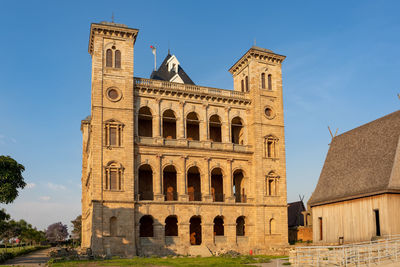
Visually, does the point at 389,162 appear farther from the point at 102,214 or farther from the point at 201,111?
the point at 102,214

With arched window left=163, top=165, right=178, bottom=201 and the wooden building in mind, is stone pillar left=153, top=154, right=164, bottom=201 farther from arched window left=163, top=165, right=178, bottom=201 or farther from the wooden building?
the wooden building

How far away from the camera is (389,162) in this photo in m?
33.5

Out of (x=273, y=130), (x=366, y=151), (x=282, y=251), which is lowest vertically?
(x=282, y=251)

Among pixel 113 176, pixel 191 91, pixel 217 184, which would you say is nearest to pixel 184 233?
pixel 113 176

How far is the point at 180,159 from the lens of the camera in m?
48.3

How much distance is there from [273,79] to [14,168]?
103 feet

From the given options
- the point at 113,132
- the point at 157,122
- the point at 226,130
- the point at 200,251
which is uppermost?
the point at 157,122

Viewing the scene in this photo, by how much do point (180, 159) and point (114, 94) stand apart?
9.89 m

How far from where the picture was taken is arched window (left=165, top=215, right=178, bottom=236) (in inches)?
2007

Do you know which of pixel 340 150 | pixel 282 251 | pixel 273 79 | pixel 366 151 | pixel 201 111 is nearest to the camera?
pixel 366 151

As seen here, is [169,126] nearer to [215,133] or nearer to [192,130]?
[192,130]

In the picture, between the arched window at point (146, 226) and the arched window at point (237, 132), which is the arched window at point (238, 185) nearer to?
the arched window at point (237, 132)

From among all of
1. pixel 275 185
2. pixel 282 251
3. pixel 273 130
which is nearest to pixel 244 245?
pixel 282 251

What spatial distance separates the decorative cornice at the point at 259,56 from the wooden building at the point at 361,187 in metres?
16.6
